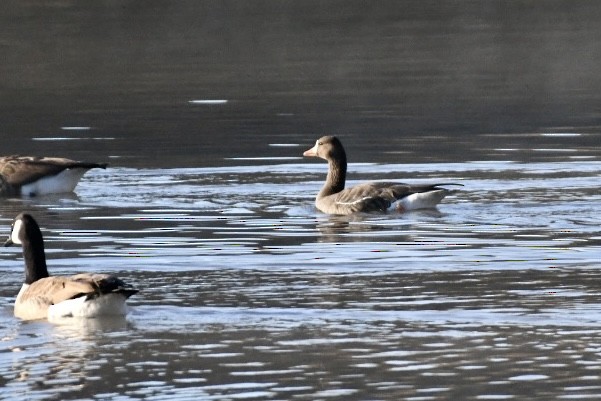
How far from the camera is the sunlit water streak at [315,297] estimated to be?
10.6 m

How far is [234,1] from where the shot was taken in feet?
182

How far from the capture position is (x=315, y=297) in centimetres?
1333

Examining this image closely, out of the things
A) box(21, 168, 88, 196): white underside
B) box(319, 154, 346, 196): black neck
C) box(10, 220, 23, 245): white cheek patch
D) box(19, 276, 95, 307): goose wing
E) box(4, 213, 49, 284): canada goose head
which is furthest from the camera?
box(21, 168, 88, 196): white underside

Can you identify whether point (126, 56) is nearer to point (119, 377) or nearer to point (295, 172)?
point (295, 172)

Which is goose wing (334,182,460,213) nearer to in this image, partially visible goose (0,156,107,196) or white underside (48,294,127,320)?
partially visible goose (0,156,107,196)

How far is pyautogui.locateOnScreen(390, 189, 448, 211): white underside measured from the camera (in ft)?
61.8

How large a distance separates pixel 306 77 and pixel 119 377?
28.0 meters

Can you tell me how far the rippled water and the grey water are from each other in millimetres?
31

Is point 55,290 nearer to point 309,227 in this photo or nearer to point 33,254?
point 33,254

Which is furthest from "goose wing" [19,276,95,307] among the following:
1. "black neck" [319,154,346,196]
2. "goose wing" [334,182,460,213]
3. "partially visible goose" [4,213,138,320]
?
"black neck" [319,154,346,196]

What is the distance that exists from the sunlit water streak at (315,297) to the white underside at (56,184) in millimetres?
426

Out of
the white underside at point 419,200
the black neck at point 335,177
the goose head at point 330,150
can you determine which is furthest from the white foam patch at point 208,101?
the white underside at point 419,200

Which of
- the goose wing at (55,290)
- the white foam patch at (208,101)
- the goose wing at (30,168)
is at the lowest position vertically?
the goose wing at (55,290)

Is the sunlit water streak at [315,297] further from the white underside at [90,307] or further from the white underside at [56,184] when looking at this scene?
the white underside at [56,184]
